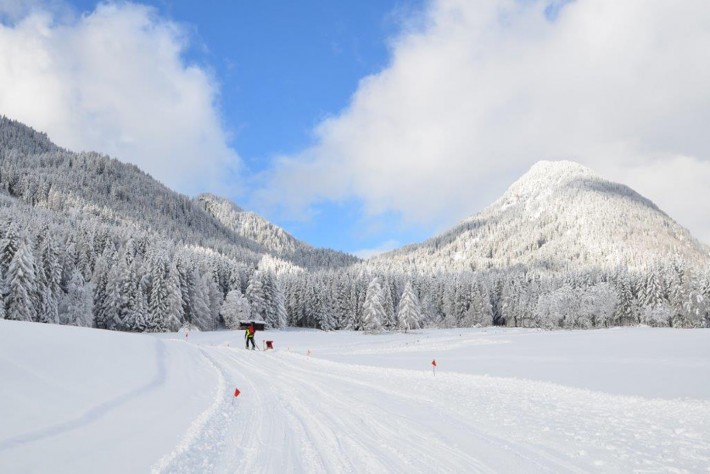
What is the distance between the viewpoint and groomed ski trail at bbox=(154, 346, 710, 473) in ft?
24.8

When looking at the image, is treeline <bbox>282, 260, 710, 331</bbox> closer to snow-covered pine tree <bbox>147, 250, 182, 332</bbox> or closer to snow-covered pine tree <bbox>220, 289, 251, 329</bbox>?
snow-covered pine tree <bbox>220, 289, 251, 329</bbox>

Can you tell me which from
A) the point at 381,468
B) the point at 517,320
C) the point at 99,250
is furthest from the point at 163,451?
the point at 517,320

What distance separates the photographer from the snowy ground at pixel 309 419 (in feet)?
23.9

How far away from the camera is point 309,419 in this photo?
10.9 meters

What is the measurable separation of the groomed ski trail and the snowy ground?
43mm

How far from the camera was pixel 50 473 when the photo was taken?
18.6 feet

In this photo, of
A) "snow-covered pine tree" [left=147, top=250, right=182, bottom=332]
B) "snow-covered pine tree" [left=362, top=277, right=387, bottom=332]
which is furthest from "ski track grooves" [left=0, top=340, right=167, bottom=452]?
"snow-covered pine tree" [left=362, top=277, right=387, bottom=332]

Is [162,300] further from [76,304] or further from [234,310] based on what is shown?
[234,310]

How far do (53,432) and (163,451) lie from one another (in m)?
1.86

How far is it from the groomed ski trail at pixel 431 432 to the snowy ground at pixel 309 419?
43mm

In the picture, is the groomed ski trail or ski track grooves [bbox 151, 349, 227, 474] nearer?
ski track grooves [bbox 151, 349, 227, 474]

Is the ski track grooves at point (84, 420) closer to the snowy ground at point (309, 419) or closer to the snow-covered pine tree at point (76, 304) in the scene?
the snowy ground at point (309, 419)

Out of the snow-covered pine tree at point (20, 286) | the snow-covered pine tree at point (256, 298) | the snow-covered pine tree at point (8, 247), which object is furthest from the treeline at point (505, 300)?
the snow-covered pine tree at point (8, 247)

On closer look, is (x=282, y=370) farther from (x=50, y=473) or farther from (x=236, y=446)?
(x=50, y=473)
